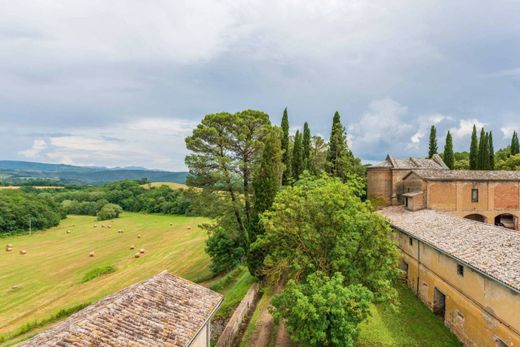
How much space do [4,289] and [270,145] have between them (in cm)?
3151

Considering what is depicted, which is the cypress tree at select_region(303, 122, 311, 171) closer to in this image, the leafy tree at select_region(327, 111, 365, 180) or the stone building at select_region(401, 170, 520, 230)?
the leafy tree at select_region(327, 111, 365, 180)

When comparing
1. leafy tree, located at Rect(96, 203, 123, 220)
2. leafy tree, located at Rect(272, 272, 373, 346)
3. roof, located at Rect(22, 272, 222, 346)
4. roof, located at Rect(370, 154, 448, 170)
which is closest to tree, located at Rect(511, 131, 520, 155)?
roof, located at Rect(370, 154, 448, 170)

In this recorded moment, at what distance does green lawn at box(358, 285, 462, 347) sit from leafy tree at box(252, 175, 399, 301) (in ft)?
8.30

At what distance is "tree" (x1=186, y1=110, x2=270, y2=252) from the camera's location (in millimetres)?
27844

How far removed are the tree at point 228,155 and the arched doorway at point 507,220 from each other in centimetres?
2497

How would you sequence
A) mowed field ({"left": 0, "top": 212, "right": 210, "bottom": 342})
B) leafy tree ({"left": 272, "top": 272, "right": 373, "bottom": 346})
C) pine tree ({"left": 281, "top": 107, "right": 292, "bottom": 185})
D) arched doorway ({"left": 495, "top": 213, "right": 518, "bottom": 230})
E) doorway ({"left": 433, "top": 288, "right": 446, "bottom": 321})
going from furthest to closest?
1. pine tree ({"left": 281, "top": 107, "right": 292, "bottom": 185})
2. arched doorway ({"left": 495, "top": 213, "right": 518, "bottom": 230})
3. mowed field ({"left": 0, "top": 212, "right": 210, "bottom": 342})
4. doorway ({"left": 433, "top": 288, "right": 446, "bottom": 321})
5. leafy tree ({"left": 272, "top": 272, "right": 373, "bottom": 346})

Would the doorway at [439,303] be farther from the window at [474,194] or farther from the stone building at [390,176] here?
the stone building at [390,176]

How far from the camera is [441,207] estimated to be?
30.2m

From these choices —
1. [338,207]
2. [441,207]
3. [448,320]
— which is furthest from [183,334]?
[441,207]

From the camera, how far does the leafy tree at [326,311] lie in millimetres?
11703

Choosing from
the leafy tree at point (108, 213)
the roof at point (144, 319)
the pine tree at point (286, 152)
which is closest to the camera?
the roof at point (144, 319)

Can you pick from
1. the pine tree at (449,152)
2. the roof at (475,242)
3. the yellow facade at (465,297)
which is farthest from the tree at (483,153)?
the yellow facade at (465,297)

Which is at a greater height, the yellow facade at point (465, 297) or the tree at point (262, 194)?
the tree at point (262, 194)

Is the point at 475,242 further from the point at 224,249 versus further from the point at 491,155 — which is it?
the point at 491,155
